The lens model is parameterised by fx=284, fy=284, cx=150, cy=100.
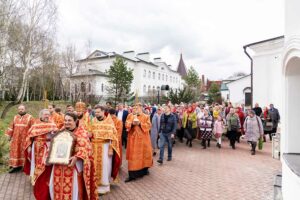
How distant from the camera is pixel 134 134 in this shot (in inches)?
278

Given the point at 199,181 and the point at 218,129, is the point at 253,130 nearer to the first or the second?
the point at 218,129

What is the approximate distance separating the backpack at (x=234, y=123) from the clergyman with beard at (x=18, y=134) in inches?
294

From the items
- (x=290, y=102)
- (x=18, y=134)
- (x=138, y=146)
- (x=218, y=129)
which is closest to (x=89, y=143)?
(x=138, y=146)

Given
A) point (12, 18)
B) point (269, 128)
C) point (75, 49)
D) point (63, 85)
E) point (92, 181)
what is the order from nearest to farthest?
point (92, 181), point (269, 128), point (12, 18), point (75, 49), point (63, 85)

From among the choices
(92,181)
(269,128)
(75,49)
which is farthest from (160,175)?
(75,49)

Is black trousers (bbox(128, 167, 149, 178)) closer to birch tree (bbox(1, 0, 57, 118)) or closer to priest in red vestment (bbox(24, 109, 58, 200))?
priest in red vestment (bbox(24, 109, 58, 200))

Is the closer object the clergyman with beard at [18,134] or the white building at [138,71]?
the clergyman with beard at [18,134]

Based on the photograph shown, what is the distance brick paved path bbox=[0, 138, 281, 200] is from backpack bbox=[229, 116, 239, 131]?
158 centimetres

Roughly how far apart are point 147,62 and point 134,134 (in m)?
48.9

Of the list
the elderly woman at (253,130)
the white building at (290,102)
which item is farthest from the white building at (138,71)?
the white building at (290,102)

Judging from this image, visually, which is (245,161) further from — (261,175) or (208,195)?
(208,195)

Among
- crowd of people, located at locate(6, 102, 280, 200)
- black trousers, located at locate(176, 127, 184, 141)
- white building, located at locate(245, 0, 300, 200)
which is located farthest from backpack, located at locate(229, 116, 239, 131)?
white building, located at locate(245, 0, 300, 200)

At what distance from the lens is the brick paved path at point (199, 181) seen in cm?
585

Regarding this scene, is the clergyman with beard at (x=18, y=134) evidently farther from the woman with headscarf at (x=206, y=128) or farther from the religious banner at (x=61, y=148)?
the woman with headscarf at (x=206, y=128)
